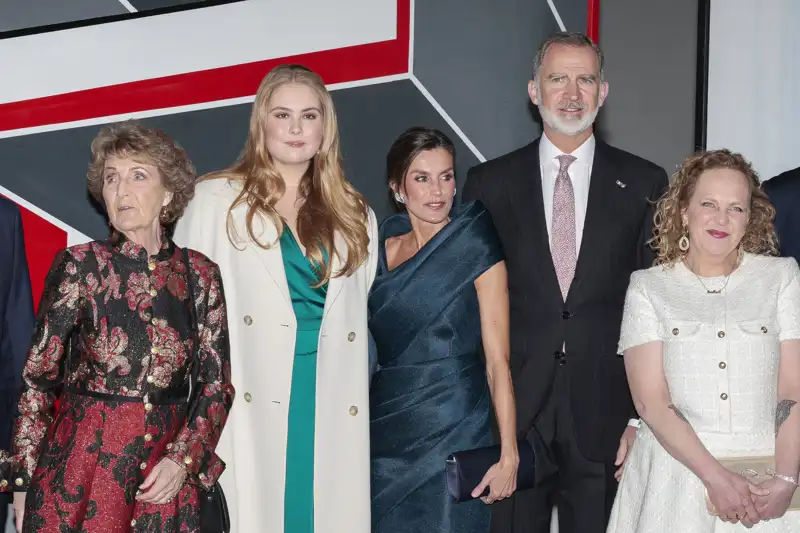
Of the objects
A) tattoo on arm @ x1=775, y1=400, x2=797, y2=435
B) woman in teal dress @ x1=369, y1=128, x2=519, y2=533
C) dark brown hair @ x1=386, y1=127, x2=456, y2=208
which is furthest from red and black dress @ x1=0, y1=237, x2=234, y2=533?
tattoo on arm @ x1=775, y1=400, x2=797, y2=435

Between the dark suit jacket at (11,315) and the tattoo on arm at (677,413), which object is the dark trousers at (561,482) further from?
the dark suit jacket at (11,315)

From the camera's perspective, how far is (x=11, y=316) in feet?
9.53

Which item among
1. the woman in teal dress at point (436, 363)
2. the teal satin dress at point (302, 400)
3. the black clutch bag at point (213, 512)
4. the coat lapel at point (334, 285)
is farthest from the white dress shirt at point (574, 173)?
the black clutch bag at point (213, 512)

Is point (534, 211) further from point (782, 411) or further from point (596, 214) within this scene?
point (782, 411)

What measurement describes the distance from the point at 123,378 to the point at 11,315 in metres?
0.60

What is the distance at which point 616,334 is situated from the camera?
315 centimetres

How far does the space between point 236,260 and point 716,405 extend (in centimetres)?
139

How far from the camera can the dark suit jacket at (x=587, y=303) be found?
10.2 feet

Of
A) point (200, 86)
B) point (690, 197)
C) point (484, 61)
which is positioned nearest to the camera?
point (690, 197)

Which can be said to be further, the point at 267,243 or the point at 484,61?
the point at 484,61

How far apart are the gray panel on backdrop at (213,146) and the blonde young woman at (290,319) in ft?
2.74

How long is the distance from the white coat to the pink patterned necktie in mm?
671

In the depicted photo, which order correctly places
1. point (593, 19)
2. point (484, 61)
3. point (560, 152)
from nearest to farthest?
point (560, 152), point (484, 61), point (593, 19)

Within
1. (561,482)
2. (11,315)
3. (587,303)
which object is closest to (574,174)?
(587,303)
